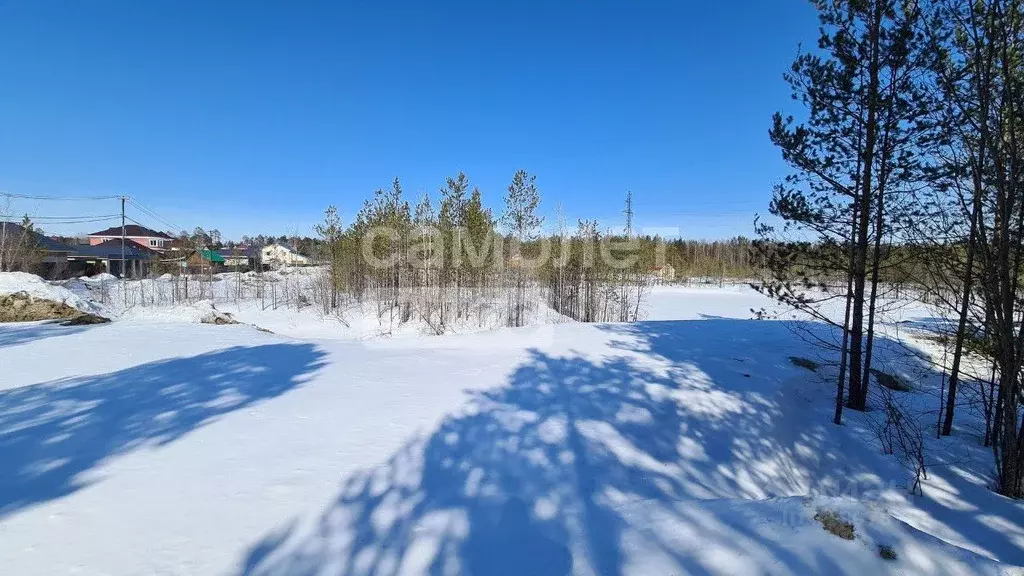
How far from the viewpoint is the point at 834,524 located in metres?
2.16

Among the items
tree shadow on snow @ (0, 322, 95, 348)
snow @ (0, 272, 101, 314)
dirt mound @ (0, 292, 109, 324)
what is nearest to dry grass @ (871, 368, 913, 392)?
tree shadow on snow @ (0, 322, 95, 348)

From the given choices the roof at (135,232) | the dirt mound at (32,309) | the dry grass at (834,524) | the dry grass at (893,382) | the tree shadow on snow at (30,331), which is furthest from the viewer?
the roof at (135,232)

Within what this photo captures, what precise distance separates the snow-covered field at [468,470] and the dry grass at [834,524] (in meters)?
0.06

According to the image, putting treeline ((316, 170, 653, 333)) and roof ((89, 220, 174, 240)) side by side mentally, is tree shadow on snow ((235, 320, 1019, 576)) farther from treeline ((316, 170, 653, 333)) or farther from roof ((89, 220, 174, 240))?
roof ((89, 220, 174, 240))

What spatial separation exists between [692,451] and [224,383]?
550cm

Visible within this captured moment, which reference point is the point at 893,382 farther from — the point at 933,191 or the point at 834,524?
Result: the point at 834,524

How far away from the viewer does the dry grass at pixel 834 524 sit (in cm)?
209

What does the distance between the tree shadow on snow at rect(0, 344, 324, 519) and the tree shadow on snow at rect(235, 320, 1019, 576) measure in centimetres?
199

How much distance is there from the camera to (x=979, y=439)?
4.42 m

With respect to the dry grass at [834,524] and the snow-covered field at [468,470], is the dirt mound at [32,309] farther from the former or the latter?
the dry grass at [834,524]

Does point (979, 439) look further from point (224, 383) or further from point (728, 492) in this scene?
point (224, 383)

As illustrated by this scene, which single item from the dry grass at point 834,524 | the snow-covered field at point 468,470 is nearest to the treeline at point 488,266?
the snow-covered field at point 468,470

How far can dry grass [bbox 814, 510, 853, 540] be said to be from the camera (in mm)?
2090

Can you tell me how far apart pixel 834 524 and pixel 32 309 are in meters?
17.0
